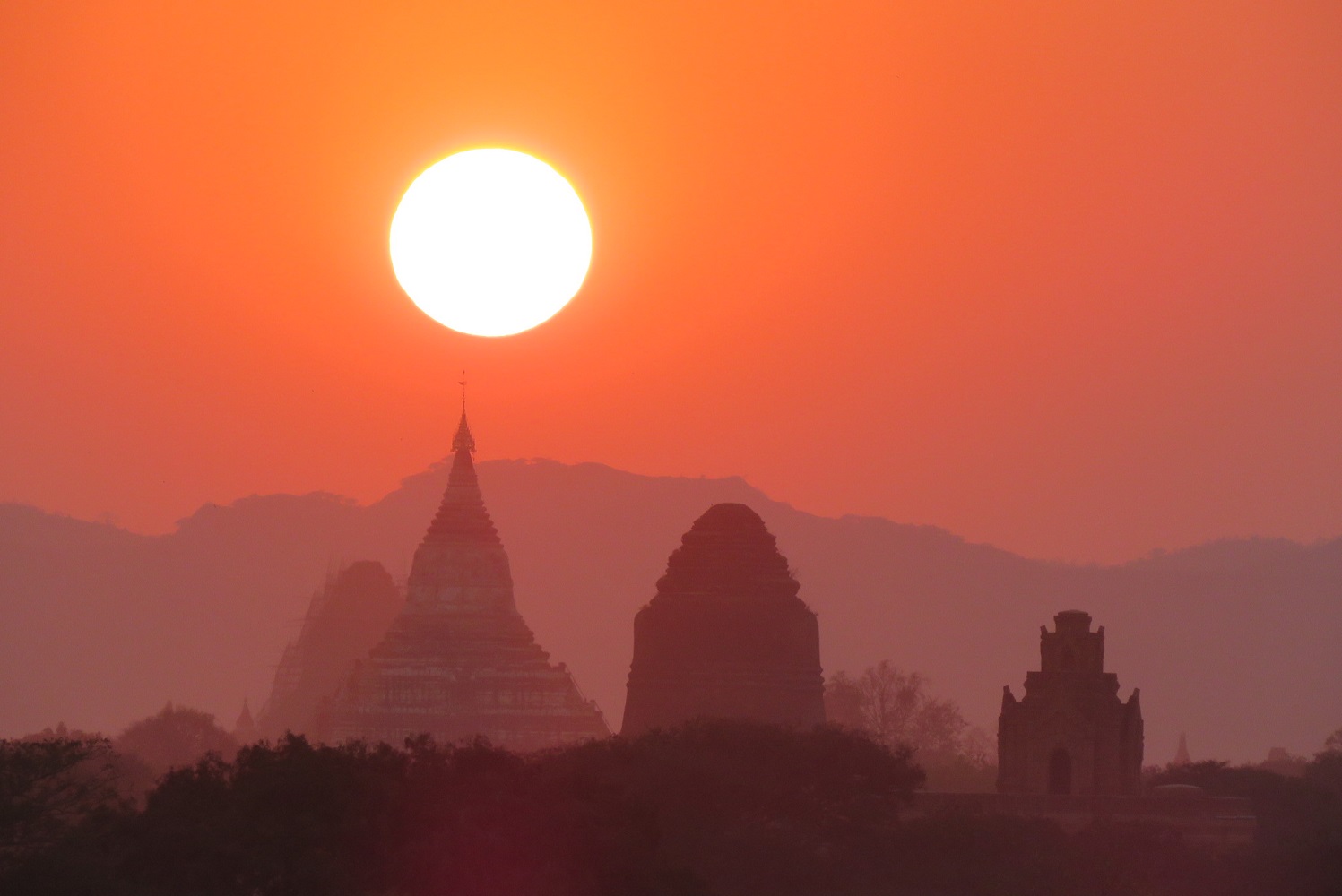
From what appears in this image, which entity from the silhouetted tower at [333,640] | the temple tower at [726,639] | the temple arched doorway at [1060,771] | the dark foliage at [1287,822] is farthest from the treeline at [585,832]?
the silhouetted tower at [333,640]

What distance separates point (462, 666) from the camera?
128 metres

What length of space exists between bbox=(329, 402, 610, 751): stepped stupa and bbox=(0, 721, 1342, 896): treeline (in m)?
47.5

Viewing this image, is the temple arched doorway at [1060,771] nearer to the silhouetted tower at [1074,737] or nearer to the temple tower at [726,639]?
the silhouetted tower at [1074,737]

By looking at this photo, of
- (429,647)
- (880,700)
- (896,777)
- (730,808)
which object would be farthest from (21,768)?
(880,700)

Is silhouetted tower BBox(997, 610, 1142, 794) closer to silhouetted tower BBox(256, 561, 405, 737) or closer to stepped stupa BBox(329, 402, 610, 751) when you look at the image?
stepped stupa BBox(329, 402, 610, 751)

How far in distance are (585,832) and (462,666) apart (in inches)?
2936

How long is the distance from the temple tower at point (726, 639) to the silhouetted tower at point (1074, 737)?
19.9 m

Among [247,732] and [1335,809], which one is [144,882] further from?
[247,732]

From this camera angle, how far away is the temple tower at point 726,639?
93.6 meters

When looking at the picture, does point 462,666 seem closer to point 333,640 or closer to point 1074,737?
point 333,640

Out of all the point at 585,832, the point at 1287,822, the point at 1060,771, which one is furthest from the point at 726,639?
the point at 585,832

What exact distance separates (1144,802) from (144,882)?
1082 inches

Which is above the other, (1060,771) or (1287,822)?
(1060,771)

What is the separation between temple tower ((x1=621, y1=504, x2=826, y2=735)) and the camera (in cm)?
9356
